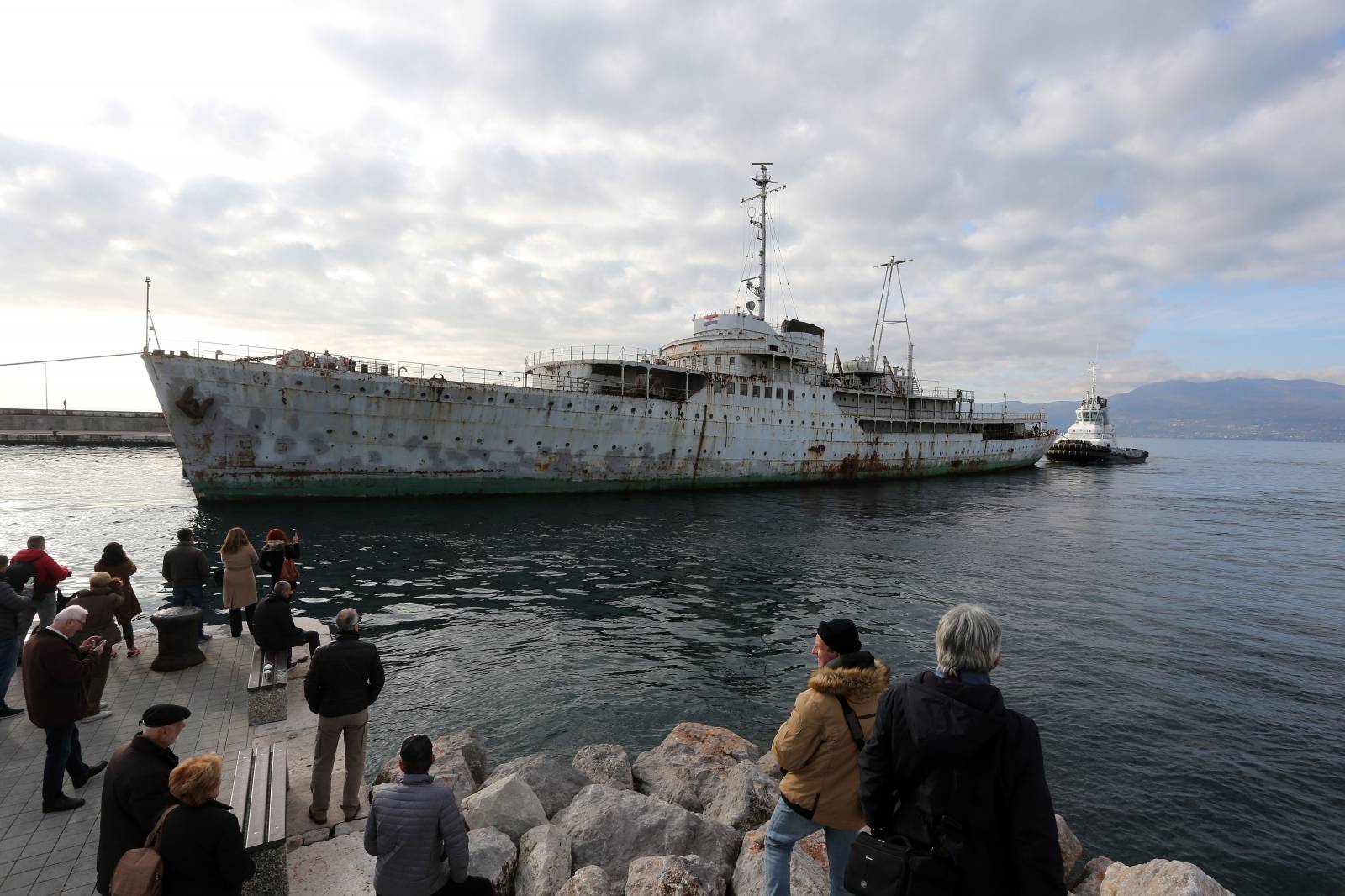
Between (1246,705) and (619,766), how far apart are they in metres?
10.9

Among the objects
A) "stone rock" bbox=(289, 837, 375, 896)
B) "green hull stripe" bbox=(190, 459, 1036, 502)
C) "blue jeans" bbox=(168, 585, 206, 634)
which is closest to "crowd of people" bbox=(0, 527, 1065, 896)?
"stone rock" bbox=(289, 837, 375, 896)

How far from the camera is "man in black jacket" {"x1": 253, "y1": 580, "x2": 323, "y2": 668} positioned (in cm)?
708

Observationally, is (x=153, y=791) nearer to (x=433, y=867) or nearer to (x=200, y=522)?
(x=433, y=867)

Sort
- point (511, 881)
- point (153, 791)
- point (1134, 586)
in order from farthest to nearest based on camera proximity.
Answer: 1. point (1134, 586)
2. point (511, 881)
3. point (153, 791)

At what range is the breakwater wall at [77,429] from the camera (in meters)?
58.3

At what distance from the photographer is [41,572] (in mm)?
7703

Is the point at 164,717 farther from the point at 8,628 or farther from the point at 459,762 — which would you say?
the point at 8,628

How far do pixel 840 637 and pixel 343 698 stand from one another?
4.32 m

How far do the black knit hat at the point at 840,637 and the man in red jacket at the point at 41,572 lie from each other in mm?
9340

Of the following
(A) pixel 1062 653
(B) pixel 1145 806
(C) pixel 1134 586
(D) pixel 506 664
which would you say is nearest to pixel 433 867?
(D) pixel 506 664

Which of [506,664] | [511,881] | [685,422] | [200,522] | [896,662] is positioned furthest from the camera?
[685,422]

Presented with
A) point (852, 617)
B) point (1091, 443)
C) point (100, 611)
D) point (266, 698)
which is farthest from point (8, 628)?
point (1091, 443)

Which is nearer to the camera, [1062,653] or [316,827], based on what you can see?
[316,827]

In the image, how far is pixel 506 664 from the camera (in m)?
11.1
